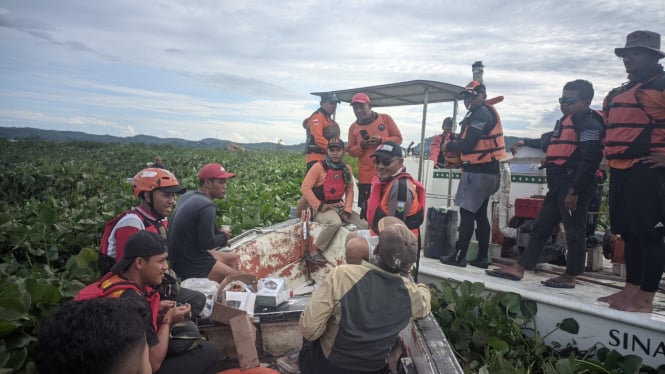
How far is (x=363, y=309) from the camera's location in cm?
230

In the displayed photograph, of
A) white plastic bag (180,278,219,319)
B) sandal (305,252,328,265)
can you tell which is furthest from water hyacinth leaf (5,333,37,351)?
sandal (305,252,328,265)

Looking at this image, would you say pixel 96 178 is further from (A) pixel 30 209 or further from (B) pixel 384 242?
→ (B) pixel 384 242

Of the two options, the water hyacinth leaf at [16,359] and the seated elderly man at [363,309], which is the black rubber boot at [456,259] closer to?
the seated elderly man at [363,309]

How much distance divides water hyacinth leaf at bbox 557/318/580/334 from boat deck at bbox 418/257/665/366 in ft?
0.18

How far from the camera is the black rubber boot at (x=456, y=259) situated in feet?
15.1

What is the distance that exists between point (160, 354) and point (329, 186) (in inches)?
128

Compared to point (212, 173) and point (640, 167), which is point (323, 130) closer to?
point (212, 173)

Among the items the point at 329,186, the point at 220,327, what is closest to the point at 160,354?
the point at 220,327

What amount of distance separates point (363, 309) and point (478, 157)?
8.92ft

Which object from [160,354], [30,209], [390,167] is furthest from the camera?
[30,209]

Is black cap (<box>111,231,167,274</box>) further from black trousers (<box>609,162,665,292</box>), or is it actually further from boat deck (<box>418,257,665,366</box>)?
black trousers (<box>609,162,665,292</box>)

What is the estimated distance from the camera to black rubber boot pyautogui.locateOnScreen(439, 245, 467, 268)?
4.59m

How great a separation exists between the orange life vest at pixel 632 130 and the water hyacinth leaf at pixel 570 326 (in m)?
1.30

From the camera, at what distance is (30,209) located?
6852mm
